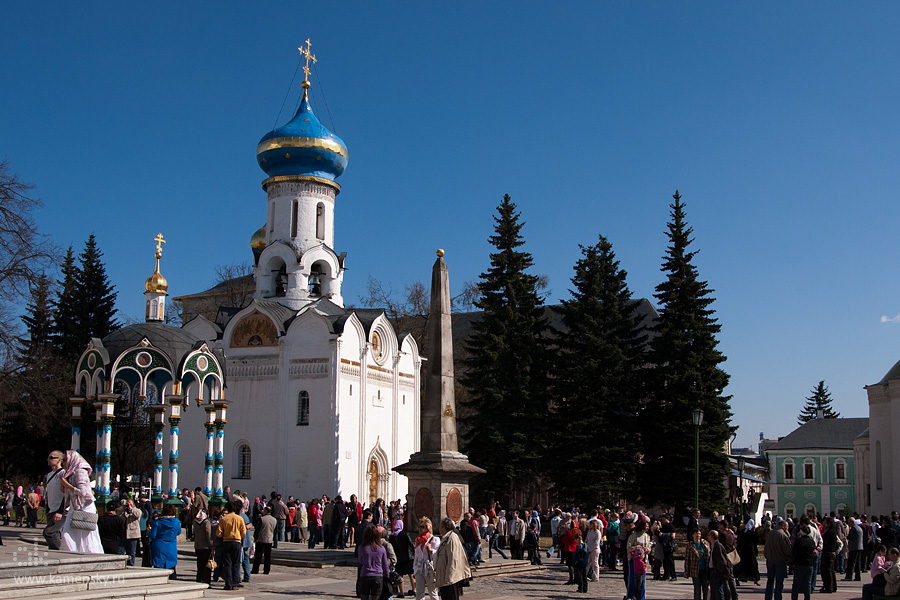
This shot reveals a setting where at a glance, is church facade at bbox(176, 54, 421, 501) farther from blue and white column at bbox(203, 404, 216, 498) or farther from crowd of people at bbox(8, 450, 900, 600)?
crowd of people at bbox(8, 450, 900, 600)

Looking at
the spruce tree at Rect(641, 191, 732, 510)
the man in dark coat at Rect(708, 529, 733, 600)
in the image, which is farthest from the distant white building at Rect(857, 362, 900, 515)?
the man in dark coat at Rect(708, 529, 733, 600)

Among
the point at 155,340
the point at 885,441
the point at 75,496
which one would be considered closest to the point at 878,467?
the point at 885,441

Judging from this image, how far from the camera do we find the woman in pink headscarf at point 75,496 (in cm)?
1025

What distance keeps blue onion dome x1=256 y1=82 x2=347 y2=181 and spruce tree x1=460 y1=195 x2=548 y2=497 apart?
724 centimetres

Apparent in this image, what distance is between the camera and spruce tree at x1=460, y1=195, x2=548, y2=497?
34281 mm

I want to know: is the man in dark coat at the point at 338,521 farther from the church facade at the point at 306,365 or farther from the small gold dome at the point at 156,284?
the small gold dome at the point at 156,284

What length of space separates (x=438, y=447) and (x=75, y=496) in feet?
29.0

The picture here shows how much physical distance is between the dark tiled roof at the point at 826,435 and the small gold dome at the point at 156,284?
5154 centimetres

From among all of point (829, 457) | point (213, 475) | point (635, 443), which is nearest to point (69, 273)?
point (213, 475)

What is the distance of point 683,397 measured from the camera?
32.1 meters

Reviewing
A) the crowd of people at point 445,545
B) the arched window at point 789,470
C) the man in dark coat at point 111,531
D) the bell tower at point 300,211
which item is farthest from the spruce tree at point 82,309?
the arched window at point 789,470

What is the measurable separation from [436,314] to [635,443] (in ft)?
55.0

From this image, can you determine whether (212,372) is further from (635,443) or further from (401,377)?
(635,443)

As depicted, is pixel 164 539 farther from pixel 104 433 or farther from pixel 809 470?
pixel 809 470
